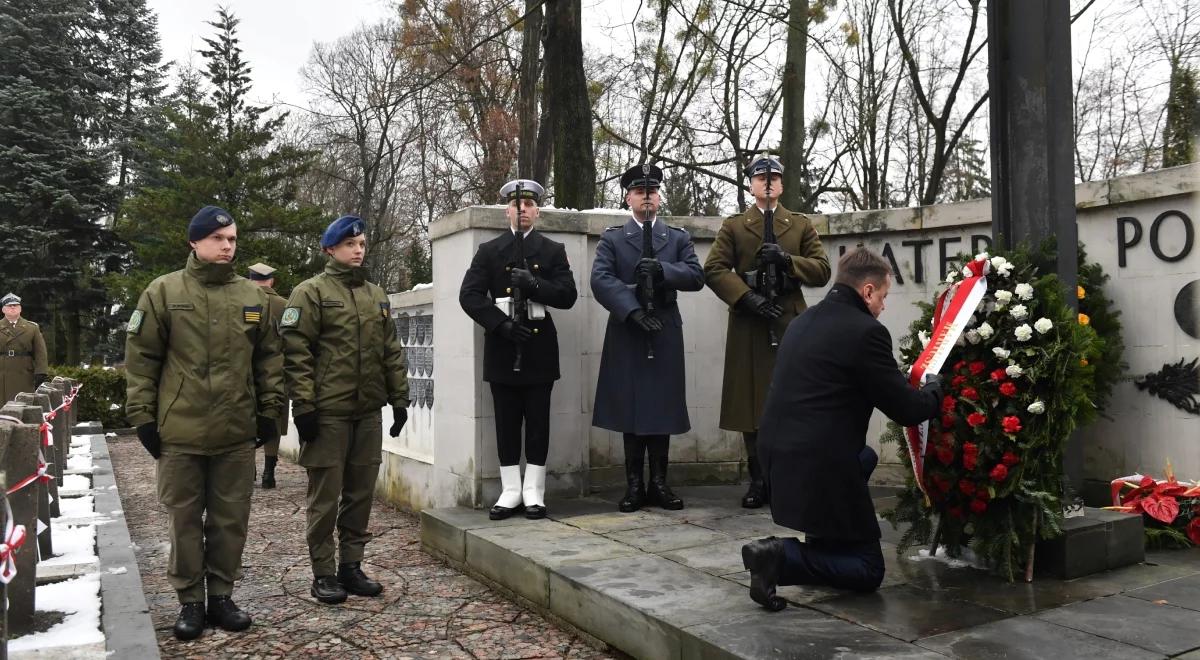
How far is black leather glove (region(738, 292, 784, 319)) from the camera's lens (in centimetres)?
577

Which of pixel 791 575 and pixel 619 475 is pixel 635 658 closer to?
pixel 791 575

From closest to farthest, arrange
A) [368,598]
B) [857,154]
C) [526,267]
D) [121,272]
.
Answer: [368,598]
[526,267]
[857,154]
[121,272]

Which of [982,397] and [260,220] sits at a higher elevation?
[260,220]

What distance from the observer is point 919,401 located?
3863mm

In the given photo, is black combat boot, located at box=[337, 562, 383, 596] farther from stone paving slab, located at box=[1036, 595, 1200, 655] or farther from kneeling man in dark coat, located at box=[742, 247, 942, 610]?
stone paving slab, located at box=[1036, 595, 1200, 655]

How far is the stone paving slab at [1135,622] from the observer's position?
127 inches

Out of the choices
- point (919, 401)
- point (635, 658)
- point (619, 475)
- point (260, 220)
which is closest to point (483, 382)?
point (619, 475)

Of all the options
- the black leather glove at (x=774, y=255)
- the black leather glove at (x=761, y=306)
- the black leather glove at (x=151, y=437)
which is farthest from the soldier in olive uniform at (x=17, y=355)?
the black leather glove at (x=774, y=255)

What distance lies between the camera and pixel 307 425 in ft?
15.8

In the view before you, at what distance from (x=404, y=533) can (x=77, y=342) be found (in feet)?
91.4

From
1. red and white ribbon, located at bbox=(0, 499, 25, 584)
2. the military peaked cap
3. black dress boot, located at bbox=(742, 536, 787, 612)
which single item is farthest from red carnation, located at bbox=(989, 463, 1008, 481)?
red and white ribbon, located at bbox=(0, 499, 25, 584)

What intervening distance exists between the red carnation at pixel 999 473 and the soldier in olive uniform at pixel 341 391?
2.89m

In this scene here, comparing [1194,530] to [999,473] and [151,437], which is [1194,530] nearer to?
[999,473]

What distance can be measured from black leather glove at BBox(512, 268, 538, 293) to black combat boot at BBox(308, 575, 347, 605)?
75.9 inches
